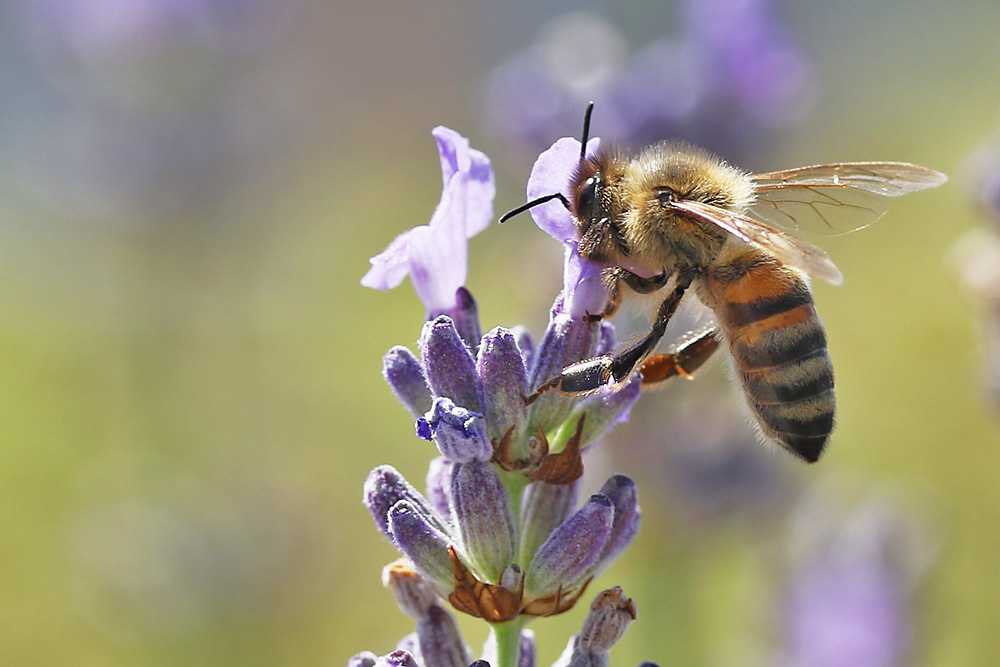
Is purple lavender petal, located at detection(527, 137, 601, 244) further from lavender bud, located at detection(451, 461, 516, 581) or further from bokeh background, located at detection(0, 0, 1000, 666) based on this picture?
bokeh background, located at detection(0, 0, 1000, 666)

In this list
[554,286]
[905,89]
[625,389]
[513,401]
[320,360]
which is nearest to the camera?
[513,401]

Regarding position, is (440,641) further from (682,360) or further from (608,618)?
(682,360)

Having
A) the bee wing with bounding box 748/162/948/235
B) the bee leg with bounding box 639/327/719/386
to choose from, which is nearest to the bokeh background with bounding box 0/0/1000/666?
the bee wing with bounding box 748/162/948/235

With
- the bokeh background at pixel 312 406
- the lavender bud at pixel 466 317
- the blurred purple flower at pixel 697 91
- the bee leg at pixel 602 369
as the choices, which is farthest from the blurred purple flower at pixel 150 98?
the bee leg at pixel 602 369

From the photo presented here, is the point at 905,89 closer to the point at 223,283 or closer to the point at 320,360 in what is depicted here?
the point at 320,360

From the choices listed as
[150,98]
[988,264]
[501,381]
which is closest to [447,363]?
[501,381]

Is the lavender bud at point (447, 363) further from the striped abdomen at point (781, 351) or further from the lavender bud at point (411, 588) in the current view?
the striped abdomen at point (781, 351)

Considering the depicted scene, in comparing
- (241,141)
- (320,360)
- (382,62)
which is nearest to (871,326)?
(320,360)
